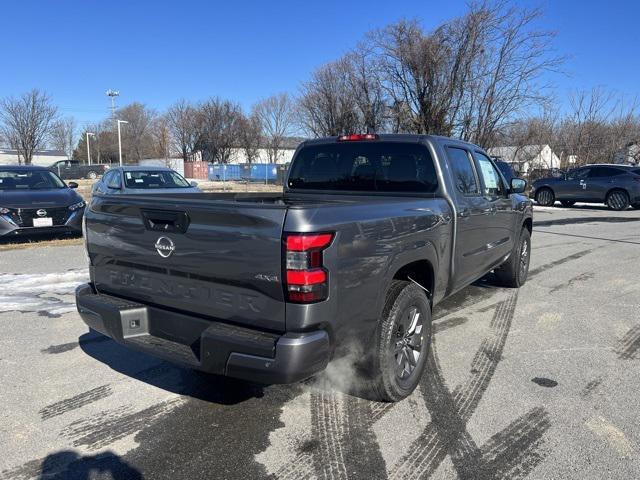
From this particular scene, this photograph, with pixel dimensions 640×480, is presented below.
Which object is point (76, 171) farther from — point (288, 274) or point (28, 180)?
point (288, 274)

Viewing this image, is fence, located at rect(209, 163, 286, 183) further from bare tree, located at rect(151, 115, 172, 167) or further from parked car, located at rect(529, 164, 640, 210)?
parked car, located at rect(529, 164, 640, 210)

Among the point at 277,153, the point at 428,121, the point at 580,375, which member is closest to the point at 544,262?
the point at 580,375

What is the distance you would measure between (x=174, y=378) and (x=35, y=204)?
6856 mm

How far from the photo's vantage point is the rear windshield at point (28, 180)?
32.3 feet

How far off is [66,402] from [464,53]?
908 inches

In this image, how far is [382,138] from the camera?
4.48 meters

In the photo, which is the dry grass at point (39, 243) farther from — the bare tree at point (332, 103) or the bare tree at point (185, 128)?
the bare tree at point (185, 128)

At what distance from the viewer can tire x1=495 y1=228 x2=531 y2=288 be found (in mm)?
6391

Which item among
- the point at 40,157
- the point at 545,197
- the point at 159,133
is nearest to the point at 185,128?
the point at 159,133

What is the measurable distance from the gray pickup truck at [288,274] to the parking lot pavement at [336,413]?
→ 438 mm

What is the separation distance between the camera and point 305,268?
2.54 m

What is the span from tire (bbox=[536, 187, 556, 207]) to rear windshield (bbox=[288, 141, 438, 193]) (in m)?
18.6

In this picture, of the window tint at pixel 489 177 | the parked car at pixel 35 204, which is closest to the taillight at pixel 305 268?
the window tint at pixel 489 177

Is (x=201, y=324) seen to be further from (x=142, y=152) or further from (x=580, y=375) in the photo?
(x=142, y=152)
